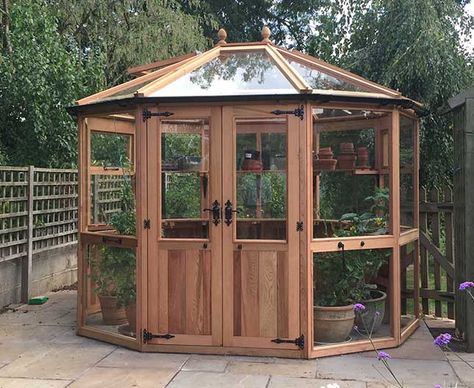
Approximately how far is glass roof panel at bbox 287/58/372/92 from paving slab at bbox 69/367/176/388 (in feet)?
8.88

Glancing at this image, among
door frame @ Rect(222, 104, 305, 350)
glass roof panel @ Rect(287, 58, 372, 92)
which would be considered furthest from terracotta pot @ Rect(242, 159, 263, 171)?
glass roof panel @ Rect(287, 58, 372, 92)

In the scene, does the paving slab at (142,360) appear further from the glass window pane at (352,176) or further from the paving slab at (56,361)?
the glass window pane at (352,176)

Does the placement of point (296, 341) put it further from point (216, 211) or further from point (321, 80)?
point (321, 80)

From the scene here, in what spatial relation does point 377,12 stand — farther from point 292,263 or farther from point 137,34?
point 292,263

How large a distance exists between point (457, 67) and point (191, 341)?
5.46 metres

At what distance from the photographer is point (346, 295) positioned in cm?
545

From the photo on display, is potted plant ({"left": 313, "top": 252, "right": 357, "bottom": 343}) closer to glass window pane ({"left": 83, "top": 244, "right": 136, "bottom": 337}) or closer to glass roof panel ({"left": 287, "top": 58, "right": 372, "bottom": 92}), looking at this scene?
glass roof panel ({"left": 287, "top": 58, "right": 372, "bottom": 92})

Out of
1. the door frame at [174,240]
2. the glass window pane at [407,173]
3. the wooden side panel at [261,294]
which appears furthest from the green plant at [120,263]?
the glass window pane at [407,173]

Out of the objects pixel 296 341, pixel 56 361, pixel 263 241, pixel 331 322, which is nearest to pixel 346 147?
pixel 263 241

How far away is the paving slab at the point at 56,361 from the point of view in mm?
4570

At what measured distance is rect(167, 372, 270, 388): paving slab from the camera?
4.27m

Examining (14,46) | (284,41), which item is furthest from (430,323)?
(284,41)

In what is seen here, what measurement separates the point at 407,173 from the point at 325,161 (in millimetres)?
Answer: 984

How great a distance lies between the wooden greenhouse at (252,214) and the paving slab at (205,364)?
12 cm
